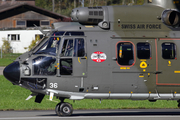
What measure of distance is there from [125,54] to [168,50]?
1.52 meters

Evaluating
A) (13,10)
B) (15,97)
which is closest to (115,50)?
(15,97)

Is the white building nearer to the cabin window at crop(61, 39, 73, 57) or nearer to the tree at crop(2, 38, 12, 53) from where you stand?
the tree at crop(2, 38, 12, 53)

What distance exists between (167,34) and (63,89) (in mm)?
4047

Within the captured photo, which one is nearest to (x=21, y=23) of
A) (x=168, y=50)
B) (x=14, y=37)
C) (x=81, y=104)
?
(x=14, y=37)

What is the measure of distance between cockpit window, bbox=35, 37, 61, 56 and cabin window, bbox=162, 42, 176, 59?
360 centimetres

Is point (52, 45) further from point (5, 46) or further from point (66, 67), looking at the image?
point (5, 46)

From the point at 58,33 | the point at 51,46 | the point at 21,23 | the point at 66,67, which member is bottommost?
the point at 66,67

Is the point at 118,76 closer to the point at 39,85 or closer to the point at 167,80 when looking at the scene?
the point at 167,80

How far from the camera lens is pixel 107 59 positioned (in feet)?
39.9

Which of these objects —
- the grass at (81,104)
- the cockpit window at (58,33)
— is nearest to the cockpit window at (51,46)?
the cockpit window at (58,33)

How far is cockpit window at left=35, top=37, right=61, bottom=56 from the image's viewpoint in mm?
12141

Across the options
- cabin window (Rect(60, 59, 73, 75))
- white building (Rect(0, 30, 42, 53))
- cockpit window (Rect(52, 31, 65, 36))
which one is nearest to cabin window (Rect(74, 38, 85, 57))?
cabin window (Rect(60, 59, 73, 75))

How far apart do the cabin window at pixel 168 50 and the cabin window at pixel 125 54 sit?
112cm

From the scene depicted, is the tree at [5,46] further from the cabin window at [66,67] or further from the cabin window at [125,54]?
the cabin window at [125,54]
